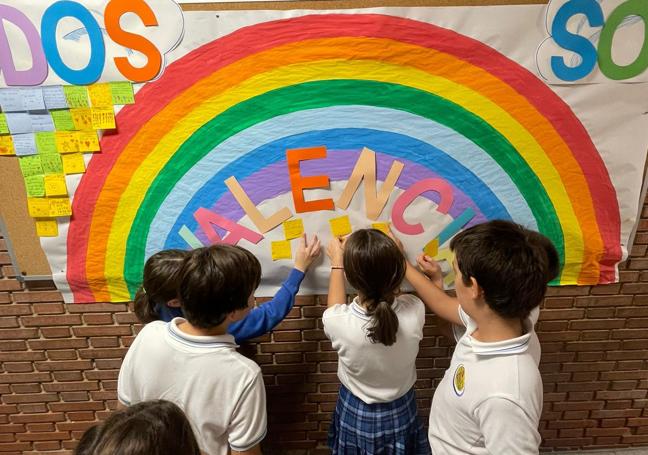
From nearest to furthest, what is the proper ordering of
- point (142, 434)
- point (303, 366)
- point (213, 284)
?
point (142, 434) < point (213, 284) < point (303, 366)

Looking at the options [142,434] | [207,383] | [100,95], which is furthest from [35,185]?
[142,434]

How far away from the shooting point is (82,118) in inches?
61.8

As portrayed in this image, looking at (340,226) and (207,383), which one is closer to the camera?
(207,383)

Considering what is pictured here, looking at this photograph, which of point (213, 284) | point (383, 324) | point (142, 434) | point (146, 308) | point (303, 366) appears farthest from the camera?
point (303, 366)

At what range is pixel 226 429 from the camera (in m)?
1.25

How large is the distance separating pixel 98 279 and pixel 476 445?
1471 mm

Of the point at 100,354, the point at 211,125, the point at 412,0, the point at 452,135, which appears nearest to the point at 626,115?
the point at 452,135

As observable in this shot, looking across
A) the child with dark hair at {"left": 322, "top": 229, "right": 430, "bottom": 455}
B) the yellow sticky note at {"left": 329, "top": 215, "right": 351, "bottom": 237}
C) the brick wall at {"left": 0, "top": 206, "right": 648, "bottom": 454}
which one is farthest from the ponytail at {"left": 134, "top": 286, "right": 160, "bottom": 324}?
the yellow sticky note at {"left": 329, "top": 215, "right": 351, "bottom": 237}

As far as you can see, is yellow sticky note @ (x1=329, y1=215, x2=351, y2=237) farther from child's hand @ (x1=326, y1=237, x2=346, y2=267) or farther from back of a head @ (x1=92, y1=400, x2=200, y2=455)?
back of a head @ (x1=92, y1=400, x2=200, y2=455)

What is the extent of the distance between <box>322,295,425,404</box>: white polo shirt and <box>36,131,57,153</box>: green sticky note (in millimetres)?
1117

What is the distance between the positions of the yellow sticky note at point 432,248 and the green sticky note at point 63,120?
1.33 m

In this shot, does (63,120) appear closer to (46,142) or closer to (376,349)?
(46,142)

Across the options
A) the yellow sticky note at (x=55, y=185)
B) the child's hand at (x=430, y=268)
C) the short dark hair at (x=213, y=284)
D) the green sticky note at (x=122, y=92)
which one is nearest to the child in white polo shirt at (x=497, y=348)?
the child's hand at (x=430, y=268)

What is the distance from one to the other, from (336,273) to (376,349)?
1.13 ft
